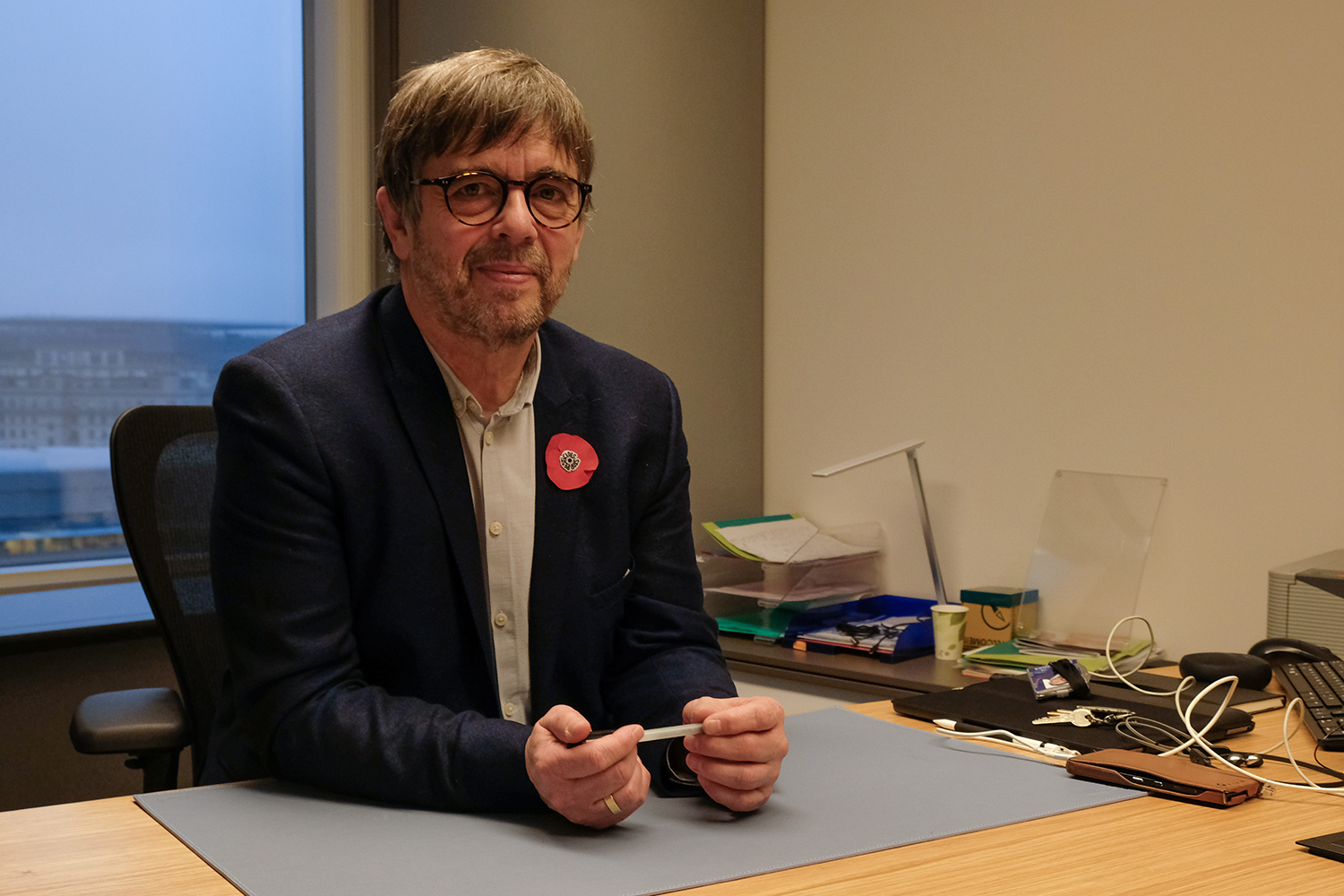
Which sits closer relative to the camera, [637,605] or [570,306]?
[637,605]

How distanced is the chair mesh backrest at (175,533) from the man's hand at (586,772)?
0.74 metres

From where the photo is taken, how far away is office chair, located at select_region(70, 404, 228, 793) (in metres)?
1.55

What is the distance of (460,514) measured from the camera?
1278 mm

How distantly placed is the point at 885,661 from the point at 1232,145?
1092 millimetres

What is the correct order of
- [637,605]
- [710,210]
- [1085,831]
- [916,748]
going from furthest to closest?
1. [710,210]
2. [637,605]
3. [916,748]
4. [1085,831]

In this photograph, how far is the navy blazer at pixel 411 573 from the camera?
3.67 ft

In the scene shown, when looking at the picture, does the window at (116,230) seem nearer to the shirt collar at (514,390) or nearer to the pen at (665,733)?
the shirt collar at (514,390)

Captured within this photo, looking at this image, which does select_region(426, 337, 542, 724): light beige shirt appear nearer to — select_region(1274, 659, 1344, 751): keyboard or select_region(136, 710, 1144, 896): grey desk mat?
select_region(136, 710, 1144, 896): grey desk mat

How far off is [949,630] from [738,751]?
1.20m

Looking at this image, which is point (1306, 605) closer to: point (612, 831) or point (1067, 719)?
point (1067, 719)

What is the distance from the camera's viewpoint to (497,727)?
109 centimetres

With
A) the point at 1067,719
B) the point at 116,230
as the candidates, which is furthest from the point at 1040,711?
the point at 116,230

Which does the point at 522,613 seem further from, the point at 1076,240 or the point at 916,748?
the point at 1076,240

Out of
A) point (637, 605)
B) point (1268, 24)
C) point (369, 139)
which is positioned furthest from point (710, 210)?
point (637, 605)
